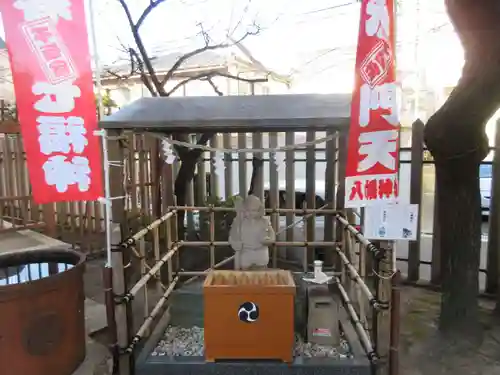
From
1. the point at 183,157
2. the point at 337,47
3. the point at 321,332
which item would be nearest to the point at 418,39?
the point at 337,47

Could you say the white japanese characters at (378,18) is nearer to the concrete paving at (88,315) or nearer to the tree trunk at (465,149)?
the tree trunk at (465,149)

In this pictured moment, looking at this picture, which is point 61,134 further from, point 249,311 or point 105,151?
point 249,311

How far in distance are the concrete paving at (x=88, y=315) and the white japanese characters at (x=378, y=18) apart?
3882mm

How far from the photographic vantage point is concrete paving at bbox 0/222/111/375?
4281 millimetres

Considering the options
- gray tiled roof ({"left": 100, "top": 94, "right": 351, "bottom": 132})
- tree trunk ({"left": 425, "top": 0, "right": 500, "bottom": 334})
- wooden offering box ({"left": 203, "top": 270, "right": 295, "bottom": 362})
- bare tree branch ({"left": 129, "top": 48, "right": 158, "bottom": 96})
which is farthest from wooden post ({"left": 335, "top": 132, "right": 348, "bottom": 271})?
bare tree branch ({"left": 129, "top": 48, "right": 158, "bottom": 96})

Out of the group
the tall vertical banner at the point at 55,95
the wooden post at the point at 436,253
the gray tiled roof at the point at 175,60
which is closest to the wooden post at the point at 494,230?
the wooden post at the point at 436,253

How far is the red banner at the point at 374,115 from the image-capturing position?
3.17m

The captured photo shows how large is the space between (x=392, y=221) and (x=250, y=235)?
202 centimetres

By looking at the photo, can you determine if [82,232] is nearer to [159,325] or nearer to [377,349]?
[159,325]

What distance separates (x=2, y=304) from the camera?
3.65 meters

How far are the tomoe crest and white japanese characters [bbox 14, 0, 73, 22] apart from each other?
9.15 ft

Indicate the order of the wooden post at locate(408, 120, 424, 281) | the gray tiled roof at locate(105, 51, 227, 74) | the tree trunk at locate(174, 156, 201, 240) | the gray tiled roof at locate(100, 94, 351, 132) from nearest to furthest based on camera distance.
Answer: the gray tiled roof at locate(100, 94, 351, 132)
the wooden post at locate(408, 120, 424, 281)
the tree trunk at locate(174, 156, 201, 240)
the gray tiled roof at locate(105, 51, 227, 74)

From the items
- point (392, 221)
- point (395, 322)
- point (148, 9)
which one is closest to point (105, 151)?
point (392, 221)

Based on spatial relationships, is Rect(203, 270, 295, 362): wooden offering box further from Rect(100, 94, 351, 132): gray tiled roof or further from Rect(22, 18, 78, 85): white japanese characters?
Rect(22, 18, 78, 85): white japanese characters
